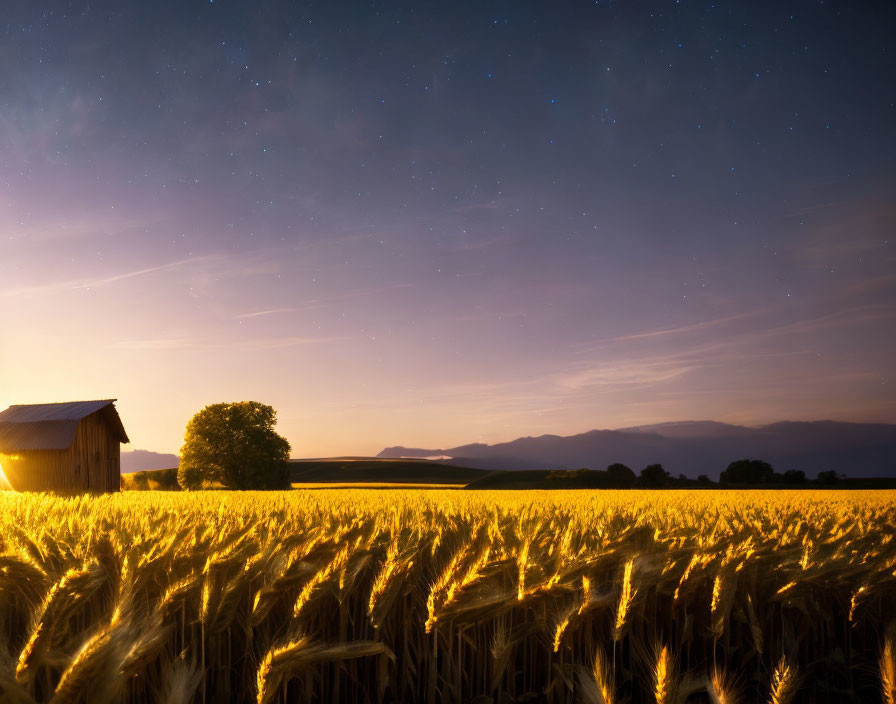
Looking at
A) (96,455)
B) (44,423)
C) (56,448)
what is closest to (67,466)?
(56,448)

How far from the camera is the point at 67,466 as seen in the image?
33.3 metres

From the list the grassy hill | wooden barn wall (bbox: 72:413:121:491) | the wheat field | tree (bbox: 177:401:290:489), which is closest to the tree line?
tree (bbox: 177:401:290:489)

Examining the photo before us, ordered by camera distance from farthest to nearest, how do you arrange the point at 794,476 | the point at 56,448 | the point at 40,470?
the point at 794,476, the point at 40,470, the point at 56,448

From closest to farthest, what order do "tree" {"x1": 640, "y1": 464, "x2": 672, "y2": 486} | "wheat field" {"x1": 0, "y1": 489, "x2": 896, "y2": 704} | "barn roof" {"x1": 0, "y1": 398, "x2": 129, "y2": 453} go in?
"wheat field" {"x1": 0, "y1": 489, "x2": 896, "y2": 704}, "barn roof" {"x1": 0, "y1": 398, "x2": 129, "y2": 453}, "tree" {"x1": 640, "y1": 464, "x2": 672, "y2": 486}

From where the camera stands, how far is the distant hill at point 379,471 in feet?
260

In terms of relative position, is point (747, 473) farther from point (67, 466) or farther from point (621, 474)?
point (67, 466)

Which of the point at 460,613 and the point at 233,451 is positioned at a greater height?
the point at 460,613

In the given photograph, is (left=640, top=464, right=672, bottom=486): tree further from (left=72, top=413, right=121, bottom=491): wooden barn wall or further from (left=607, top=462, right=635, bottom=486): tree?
(left=72, top=413, right=121, bottom=491): wooden barn wall

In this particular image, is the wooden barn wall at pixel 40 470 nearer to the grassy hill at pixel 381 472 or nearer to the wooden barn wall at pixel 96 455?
the wooden barn wall at pixel 96 455

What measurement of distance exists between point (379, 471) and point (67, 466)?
178 ft

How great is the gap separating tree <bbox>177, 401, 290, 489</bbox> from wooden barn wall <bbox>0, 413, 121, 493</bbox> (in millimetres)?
10578

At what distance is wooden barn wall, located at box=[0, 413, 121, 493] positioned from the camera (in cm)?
3316

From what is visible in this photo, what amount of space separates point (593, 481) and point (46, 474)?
1539 inches

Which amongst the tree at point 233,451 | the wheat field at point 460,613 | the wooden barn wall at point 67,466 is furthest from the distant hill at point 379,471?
the wheat field at point 460,613
